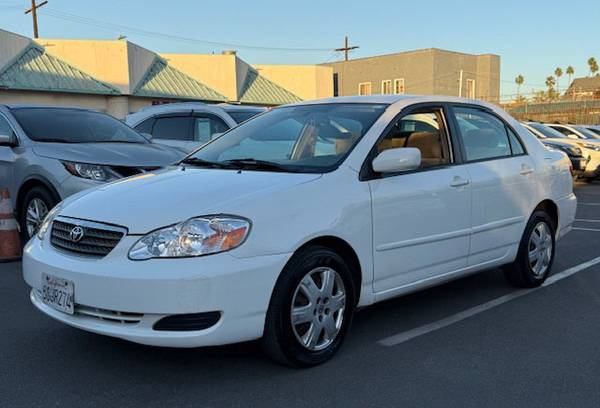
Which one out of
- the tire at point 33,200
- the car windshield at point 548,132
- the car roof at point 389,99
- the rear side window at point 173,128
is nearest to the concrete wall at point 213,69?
the car windshield at point 548,132

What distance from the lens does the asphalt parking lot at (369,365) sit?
10.8 feet

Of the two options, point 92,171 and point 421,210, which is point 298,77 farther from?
point 421,210

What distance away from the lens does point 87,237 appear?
3484 millimetres

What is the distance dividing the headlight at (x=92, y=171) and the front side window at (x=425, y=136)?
335 centimetres

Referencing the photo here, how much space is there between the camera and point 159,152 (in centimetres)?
723

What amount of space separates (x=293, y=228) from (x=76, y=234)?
124 cm

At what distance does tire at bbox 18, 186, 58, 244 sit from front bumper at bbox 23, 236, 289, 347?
3.46 meters

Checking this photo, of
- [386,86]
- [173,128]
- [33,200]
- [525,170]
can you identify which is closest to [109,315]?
[525,170]

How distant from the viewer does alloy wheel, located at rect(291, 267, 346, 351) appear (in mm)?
3574

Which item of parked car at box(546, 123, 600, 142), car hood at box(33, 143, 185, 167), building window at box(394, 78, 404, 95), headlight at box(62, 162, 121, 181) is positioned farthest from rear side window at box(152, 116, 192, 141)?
building window at box(394, 78, 404, 95)

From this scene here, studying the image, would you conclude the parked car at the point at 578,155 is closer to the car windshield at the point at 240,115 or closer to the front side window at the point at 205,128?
the car windshield at the point at 240,115

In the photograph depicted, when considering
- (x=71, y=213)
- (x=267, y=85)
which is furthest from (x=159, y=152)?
(x=267, y=85)

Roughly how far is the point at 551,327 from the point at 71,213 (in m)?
3.37

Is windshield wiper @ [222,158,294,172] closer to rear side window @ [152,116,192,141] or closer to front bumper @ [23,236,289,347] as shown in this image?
front bumper @ [23,236,289,347]
